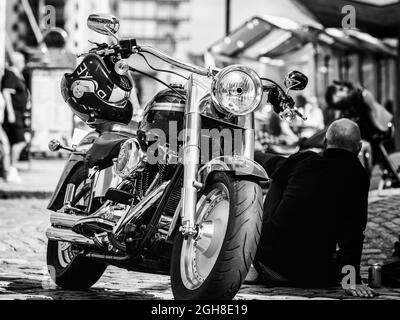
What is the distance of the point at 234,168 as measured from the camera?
509 centimetres

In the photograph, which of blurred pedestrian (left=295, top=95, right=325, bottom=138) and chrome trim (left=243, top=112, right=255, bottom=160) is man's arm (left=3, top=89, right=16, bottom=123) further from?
chrome trim (left=243, top=112, right=255, bottom=160)

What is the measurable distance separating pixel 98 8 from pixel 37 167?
19.5 ft

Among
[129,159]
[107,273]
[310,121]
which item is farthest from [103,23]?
[310,121]

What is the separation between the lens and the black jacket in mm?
6660

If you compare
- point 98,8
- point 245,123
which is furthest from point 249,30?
point 245,123

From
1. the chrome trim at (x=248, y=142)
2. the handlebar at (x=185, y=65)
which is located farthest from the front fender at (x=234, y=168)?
the handlebar at (x=185, y=65)

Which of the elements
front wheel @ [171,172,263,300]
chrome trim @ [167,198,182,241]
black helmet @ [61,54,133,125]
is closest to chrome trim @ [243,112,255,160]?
front wheel @ [171,172,263,300]

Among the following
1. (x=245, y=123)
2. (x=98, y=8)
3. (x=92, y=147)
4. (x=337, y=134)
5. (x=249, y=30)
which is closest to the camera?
(x=245, y=123)

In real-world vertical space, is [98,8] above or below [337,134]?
above

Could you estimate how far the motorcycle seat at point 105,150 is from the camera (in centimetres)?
628

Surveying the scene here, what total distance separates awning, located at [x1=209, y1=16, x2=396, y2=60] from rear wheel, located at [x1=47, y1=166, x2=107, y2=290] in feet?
→ 54.4
